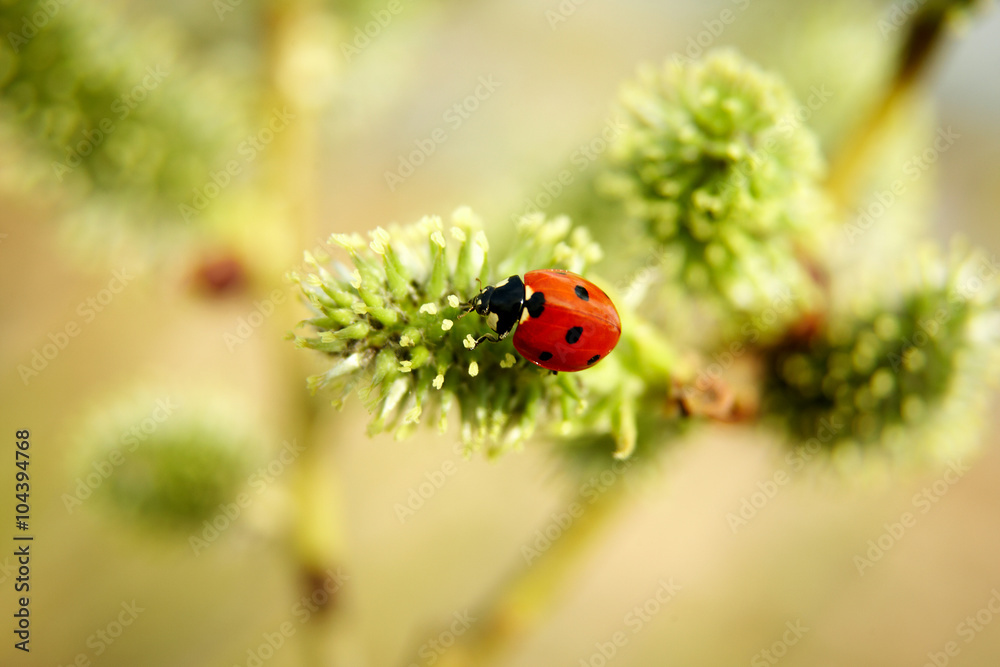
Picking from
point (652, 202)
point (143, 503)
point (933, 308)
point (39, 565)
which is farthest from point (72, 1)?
point (39, 565)

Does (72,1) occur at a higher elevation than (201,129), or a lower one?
higher

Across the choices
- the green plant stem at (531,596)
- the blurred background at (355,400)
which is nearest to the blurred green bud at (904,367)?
the blurred background at (355,400)

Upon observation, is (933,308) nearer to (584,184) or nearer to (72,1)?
(584,184)

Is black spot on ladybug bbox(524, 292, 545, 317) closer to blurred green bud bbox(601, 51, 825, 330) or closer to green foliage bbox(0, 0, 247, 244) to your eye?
blurred green bud bbox(601, 51, 825, 330)

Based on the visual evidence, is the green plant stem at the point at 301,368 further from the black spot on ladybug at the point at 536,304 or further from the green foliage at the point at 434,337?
the black spot on ladybug at the point at 536,304

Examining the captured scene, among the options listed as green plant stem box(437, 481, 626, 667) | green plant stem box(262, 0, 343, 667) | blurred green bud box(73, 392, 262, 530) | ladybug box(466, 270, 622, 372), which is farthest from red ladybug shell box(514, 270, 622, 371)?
blurred green bud box(73, 392, 262, 530)

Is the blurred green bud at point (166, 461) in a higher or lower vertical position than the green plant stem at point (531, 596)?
lower

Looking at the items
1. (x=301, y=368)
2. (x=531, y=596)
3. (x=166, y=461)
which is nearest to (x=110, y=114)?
(x=301, y=368)
